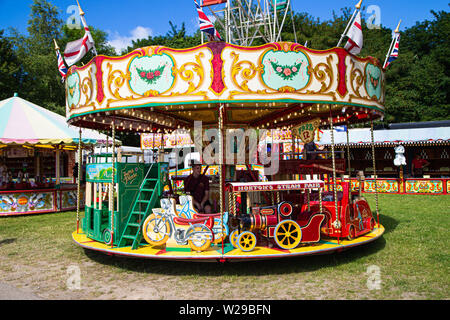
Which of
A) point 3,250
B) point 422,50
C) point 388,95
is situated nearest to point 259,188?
point 3,250

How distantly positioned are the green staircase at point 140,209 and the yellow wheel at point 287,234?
240 cm

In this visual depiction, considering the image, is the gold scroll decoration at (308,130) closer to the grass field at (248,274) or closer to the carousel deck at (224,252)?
the carousel deck at (224,252)

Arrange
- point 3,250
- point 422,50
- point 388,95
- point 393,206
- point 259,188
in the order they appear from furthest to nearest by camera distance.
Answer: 1. point 422,50
2. point 388,95
3. point 393,206
4. point 3,250
5. point 259,188

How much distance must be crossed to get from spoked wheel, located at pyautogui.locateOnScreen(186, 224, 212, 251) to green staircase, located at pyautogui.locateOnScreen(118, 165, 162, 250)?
1080 millimetres

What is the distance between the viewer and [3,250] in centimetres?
770

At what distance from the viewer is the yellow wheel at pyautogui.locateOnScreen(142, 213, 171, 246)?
19.9ft

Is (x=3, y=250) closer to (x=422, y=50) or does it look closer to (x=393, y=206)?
(x=393, y=206)

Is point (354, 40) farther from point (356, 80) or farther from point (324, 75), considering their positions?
point (324, 75)

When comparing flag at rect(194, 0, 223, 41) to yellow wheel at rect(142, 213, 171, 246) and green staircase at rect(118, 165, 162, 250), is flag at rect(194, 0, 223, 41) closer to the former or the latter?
green staircase at rect(118, 165, 162, 250)

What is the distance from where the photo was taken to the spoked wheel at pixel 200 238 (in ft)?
19.0

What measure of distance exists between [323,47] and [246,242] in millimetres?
32810

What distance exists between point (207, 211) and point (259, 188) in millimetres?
1707

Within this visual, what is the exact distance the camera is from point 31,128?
14062mm

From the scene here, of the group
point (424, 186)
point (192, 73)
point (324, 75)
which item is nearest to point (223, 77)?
point (192, 73)
